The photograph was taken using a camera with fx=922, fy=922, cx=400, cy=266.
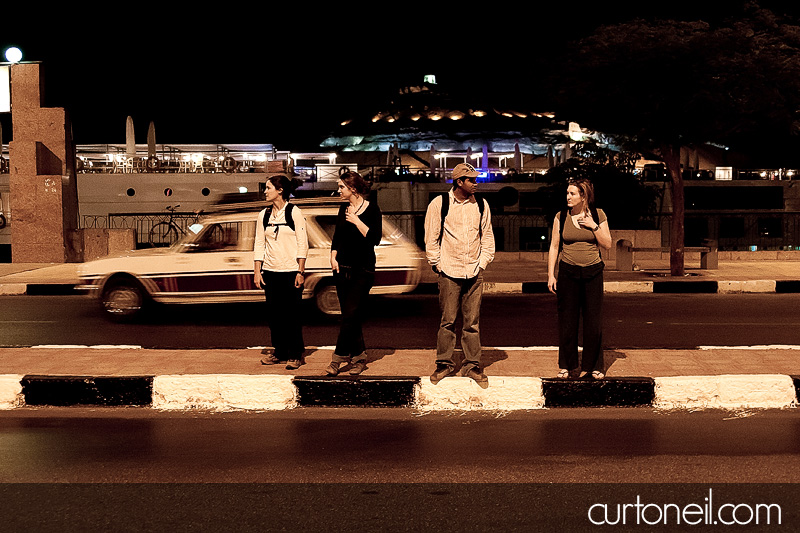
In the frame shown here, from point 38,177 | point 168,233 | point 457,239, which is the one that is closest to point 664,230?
point 168,233

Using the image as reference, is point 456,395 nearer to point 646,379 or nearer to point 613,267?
point 646,379

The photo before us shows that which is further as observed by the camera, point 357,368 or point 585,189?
point 357,368

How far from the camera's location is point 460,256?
22.0 ft

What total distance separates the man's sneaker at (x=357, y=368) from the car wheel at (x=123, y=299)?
5.21 meters

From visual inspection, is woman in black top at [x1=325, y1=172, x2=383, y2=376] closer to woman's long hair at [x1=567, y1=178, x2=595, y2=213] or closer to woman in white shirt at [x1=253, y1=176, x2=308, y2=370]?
woman in white shirt at [x1=253, y1=176, x2=308, y2=370]

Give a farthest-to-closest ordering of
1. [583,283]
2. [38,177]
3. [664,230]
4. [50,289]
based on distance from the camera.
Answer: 1. [664,230]
2. [38,177]
3. [50,289]
4. [583,283]

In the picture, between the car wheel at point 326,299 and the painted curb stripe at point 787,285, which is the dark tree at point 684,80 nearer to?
the painted curb stripe at point 787,285

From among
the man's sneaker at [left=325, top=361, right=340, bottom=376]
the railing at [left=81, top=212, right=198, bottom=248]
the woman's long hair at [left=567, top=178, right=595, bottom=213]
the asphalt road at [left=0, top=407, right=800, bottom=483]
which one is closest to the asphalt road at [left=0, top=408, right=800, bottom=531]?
the asphalt road at [left=0, top=407, right=800, bottom=483]

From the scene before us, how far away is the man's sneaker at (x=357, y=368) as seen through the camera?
22.9 feet

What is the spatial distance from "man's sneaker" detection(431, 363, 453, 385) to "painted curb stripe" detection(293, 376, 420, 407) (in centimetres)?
12

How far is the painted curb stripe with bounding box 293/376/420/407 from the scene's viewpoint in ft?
21.6

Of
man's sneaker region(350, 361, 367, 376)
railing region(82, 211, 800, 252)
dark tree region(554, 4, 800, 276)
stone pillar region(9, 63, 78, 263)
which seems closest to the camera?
man's sneaker region(350, 361, 367, 376)

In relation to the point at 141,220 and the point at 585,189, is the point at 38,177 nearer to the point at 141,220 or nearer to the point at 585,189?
the point at 141,220

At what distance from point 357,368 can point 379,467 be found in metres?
2.20
